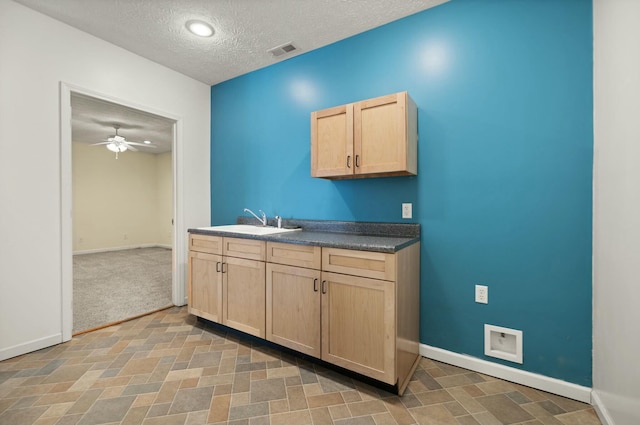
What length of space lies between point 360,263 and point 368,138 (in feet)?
2.96

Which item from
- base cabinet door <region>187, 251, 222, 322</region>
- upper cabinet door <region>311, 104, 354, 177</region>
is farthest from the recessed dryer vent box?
base cabinet door <region>187, 251, 222, 322</region>

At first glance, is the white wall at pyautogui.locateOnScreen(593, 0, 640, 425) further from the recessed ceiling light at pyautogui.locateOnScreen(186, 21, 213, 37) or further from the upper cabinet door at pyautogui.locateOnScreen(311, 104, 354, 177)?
the recessed ceiling light at pyautogui.locateOnScreen(186, 21, 213, 37)

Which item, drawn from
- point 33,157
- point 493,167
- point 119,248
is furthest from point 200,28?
point 119,248

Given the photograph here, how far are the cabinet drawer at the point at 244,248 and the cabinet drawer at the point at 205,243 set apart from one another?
84mm

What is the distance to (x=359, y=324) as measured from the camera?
175 centimetres

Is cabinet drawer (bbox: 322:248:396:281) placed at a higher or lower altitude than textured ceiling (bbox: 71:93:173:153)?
lower

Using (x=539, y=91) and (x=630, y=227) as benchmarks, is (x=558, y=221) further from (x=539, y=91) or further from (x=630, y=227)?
(x=539, y=91)

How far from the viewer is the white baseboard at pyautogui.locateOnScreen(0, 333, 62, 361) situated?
2049 millimetres

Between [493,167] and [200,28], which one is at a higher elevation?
[200,28]

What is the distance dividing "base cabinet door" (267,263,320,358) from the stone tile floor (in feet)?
0.60

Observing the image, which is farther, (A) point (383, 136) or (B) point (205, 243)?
(B) point (205, 243)

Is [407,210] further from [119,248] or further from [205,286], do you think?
[119,248]

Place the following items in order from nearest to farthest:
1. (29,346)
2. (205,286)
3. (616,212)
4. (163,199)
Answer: (616,212) < (29,346) < (205,286) < (163,199)

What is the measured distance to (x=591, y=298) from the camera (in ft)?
5.35
